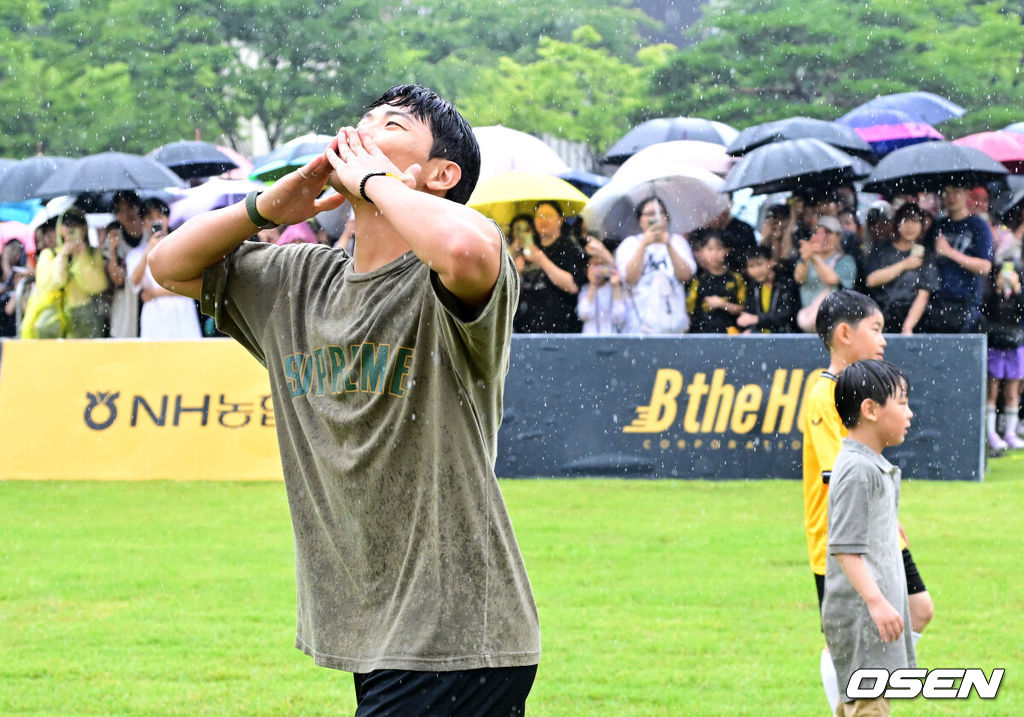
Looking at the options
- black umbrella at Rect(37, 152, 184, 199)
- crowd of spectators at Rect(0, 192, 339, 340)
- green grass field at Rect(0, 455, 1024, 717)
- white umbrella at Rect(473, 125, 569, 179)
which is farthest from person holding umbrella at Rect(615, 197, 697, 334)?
black umbrella at Rect(37, 152, 184, 199)

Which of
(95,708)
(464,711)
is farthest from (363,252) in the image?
(95,708)

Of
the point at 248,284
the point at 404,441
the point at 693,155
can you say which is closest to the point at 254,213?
the point at 248,284

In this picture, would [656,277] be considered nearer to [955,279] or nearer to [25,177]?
[955,279]

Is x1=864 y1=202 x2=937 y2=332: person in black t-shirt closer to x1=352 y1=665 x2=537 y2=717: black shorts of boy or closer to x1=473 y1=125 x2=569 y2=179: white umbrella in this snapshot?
x1=473 y1=125 x2=569 y2=179: white umbrella

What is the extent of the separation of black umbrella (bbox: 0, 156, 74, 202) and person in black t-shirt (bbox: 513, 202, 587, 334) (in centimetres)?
559

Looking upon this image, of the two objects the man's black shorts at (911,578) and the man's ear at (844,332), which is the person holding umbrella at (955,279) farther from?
the man's black shorts at (911,578)

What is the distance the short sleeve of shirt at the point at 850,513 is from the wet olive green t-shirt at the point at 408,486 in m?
1.68

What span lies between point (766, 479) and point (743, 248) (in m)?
2.15

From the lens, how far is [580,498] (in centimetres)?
1047

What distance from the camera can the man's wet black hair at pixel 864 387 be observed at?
4.33 meters

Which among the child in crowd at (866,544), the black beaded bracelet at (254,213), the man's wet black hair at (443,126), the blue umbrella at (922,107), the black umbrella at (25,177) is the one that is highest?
the man's wet black hair at (443,126)

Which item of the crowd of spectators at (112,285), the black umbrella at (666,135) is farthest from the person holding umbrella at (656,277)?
the black umbrella at (666,135)

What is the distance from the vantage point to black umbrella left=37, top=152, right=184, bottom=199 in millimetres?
12805

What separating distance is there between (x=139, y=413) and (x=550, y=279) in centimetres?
366
